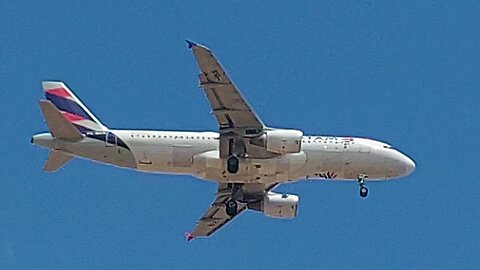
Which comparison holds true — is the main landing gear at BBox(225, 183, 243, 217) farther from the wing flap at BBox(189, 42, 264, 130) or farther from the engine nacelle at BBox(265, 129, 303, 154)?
the engine nacelle at BBox(265, 129, 303, 154)

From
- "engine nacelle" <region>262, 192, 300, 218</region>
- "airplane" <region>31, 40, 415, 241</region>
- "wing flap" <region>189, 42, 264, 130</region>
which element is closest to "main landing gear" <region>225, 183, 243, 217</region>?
"engine nacelle" <region>262, 192, 300, 218</region>

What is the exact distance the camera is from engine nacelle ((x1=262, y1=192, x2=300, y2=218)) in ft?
295

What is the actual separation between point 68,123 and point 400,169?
20645 mm

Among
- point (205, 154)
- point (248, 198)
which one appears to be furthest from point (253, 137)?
point (248, 198)

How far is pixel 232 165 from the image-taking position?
277 ft

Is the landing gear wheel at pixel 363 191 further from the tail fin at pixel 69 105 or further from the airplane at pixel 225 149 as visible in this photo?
the tail fin at pixel 69 105

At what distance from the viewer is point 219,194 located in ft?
304

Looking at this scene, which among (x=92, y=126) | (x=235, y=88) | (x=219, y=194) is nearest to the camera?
(x=235, y=88)

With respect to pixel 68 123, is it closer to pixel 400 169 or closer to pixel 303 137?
pixel 303 137

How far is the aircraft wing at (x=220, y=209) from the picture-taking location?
9138 cm

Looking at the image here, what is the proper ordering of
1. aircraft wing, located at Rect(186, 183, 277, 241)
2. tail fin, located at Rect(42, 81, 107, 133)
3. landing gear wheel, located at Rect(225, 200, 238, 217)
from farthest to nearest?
aircraft wing, located at Rect(186, 183, 277, 241)
landing gear wheel, located at Rect(225, 200, 238, 217)
tail fin, located at Rect(42, 81, 107, 133)

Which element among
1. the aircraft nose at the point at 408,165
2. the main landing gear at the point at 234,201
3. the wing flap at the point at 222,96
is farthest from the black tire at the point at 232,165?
the aircraft nose at the point at 408,165

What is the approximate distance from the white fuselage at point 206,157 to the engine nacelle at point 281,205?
3.53 m

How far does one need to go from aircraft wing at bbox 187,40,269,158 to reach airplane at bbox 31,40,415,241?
0.19 feet
